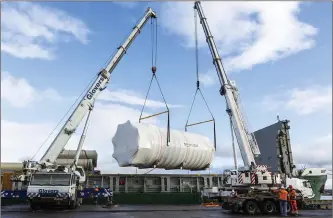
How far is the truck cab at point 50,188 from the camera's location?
→ 16.8m

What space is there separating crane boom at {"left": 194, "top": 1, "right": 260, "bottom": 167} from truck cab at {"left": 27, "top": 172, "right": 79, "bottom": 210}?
9.97m

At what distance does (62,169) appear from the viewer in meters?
18.3

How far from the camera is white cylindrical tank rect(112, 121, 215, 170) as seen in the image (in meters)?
14.2

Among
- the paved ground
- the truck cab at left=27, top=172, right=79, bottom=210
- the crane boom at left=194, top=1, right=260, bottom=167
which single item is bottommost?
the paved ground

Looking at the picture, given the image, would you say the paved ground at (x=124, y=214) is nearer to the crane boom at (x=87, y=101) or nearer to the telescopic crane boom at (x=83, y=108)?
the telescopic crane boom at (x=83, y=108)

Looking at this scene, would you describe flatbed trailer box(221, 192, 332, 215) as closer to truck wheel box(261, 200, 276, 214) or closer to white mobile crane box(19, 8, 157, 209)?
truck wheel box(261, 200, 276, 214)

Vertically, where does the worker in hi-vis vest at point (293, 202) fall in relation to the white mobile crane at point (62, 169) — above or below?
below

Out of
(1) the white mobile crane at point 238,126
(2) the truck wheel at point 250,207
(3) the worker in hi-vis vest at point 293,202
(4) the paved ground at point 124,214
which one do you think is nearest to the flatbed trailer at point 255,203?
(2) the truck wheel at point 250,207

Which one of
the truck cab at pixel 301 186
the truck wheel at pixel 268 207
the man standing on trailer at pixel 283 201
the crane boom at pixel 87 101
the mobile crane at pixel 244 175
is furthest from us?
the truck cab at pixel 301 186

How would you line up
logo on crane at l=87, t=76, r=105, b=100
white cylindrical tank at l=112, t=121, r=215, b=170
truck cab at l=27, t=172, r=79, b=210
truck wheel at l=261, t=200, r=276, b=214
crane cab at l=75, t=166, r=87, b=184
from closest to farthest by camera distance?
white cylindrical tank at l=112, t=121, r=215, b=170 → truck cab at l=27, t=172, r=79, b=210 → truck wheel at l=261, t=200, r=276, b=214 → crane cab at l=75, t=166, r=87, b=184 → logo on crane at l=87, t=76, r=105, b=100

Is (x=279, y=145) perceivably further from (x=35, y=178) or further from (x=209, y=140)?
(x=35, y=178)

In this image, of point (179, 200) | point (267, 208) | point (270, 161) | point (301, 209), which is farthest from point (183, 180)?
point (267, 208)

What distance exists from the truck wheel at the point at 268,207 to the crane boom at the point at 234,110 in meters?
2.34

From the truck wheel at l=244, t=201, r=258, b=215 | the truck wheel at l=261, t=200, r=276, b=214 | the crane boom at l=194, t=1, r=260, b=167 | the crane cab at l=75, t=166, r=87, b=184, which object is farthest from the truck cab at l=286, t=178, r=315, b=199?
the crane cab at l=75, t=166, r=87, b=184
